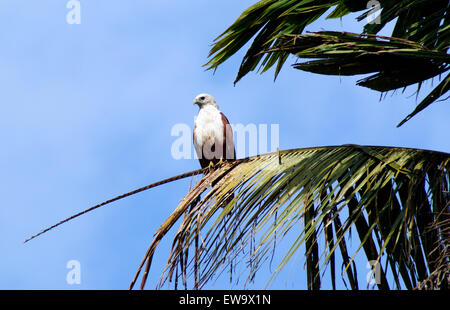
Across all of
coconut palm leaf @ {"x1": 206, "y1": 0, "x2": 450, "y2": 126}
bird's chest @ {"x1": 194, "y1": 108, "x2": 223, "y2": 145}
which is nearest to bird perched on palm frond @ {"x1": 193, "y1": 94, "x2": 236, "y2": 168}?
bird's chest @ {"x1": 194, "y1": 108, "x2": 223, "y2": 145}

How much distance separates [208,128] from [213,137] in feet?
0.51

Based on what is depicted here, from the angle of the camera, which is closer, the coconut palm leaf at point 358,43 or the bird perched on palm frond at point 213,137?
the coconut palm leaf at point 358,43

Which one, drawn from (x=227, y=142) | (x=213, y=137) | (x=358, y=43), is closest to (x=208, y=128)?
(x=213, y=137)

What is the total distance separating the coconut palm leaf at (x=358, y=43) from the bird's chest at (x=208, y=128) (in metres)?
2.78

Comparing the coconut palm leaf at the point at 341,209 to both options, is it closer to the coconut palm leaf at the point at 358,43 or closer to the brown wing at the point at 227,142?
the coconut palm leaf at the point at 358,43

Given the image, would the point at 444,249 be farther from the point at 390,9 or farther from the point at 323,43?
the point at 390,9

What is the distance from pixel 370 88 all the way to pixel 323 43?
626mm

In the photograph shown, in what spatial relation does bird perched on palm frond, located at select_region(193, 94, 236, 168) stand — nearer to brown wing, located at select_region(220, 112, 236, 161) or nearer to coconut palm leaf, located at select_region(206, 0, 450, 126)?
brown wing, located at select_region(220, 112, 236, 161)

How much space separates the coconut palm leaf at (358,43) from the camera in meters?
3.65

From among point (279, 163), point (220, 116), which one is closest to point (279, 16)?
point (279, 163)

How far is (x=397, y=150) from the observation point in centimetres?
379

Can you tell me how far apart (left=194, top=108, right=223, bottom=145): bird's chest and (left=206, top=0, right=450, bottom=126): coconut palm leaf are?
2.78 metres

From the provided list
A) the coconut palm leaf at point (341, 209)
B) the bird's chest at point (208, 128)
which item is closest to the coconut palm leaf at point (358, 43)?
the coconut palm leaf at point (341, 209)

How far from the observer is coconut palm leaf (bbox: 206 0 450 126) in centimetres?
365
